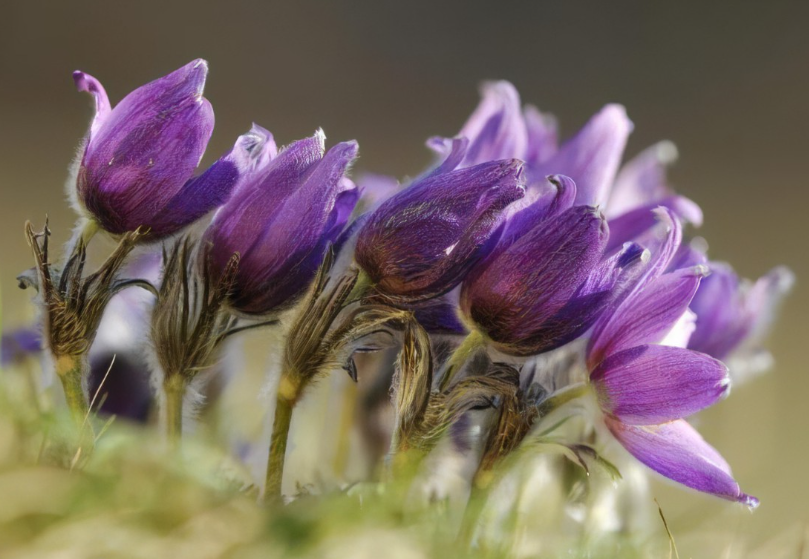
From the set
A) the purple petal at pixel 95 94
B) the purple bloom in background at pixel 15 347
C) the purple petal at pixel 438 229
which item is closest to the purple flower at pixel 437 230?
the purple petal at pixel 438 229

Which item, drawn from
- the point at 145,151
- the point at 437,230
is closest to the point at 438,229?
the point at 437,230

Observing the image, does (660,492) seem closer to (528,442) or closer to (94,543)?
(528,442)

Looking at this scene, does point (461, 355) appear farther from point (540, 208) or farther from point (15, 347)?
point (15, 347)

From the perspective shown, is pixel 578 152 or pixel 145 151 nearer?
pixel 145 151

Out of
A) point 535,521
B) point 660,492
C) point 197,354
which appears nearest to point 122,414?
point 197,354

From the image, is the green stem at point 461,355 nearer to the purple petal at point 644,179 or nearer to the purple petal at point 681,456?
the purple petal at point 681,456

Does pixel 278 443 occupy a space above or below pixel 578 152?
below

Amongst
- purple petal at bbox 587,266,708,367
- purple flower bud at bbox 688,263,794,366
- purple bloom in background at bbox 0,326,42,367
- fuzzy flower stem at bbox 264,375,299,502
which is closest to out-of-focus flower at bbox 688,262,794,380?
purple flower bud at bbox 688,263,794,366
